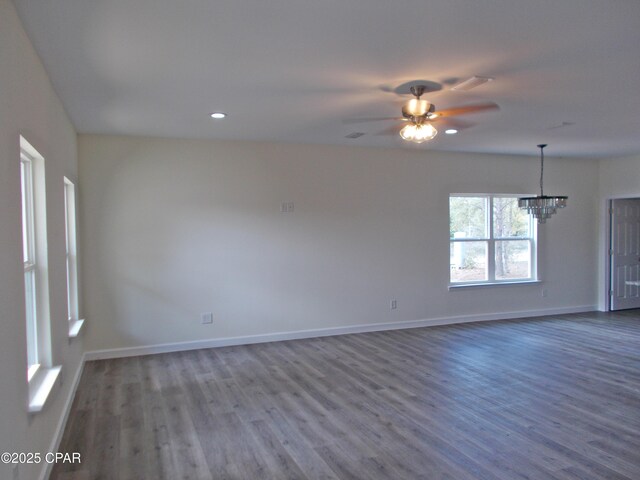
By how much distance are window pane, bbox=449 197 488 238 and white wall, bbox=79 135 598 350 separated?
0.24 m

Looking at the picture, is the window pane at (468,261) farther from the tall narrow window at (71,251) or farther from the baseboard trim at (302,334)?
the tall narrow window at (71,251)

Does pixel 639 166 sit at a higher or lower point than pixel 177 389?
higher

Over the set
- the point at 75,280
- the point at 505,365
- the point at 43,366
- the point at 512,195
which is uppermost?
the point at 512,195

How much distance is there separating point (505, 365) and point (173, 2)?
4.35 meters

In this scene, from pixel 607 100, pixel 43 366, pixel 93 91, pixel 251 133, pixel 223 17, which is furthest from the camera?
pixel 251 133

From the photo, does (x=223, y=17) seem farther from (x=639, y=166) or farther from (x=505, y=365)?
(x=639, y=166)

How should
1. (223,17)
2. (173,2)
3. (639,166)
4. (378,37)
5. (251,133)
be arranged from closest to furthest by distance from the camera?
(173,2), (223,17), (378,37), (251,133), (639,166)

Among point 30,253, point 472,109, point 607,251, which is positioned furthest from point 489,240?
point 30,253

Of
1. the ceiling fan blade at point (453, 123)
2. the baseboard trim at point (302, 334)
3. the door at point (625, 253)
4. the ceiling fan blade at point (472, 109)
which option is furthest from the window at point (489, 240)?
the ceiling fan blade at point (472, 109)

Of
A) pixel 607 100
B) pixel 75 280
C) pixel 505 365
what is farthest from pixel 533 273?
pixel 75 280

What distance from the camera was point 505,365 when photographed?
15.4 ft

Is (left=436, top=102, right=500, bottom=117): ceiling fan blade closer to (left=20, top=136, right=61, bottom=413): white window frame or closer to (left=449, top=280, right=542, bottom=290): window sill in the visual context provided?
(left=20, top=136, right=61, bottom=413): white window frame

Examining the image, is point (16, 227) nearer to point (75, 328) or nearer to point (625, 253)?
point (75, 328)

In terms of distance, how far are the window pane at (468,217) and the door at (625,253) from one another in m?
2.35
